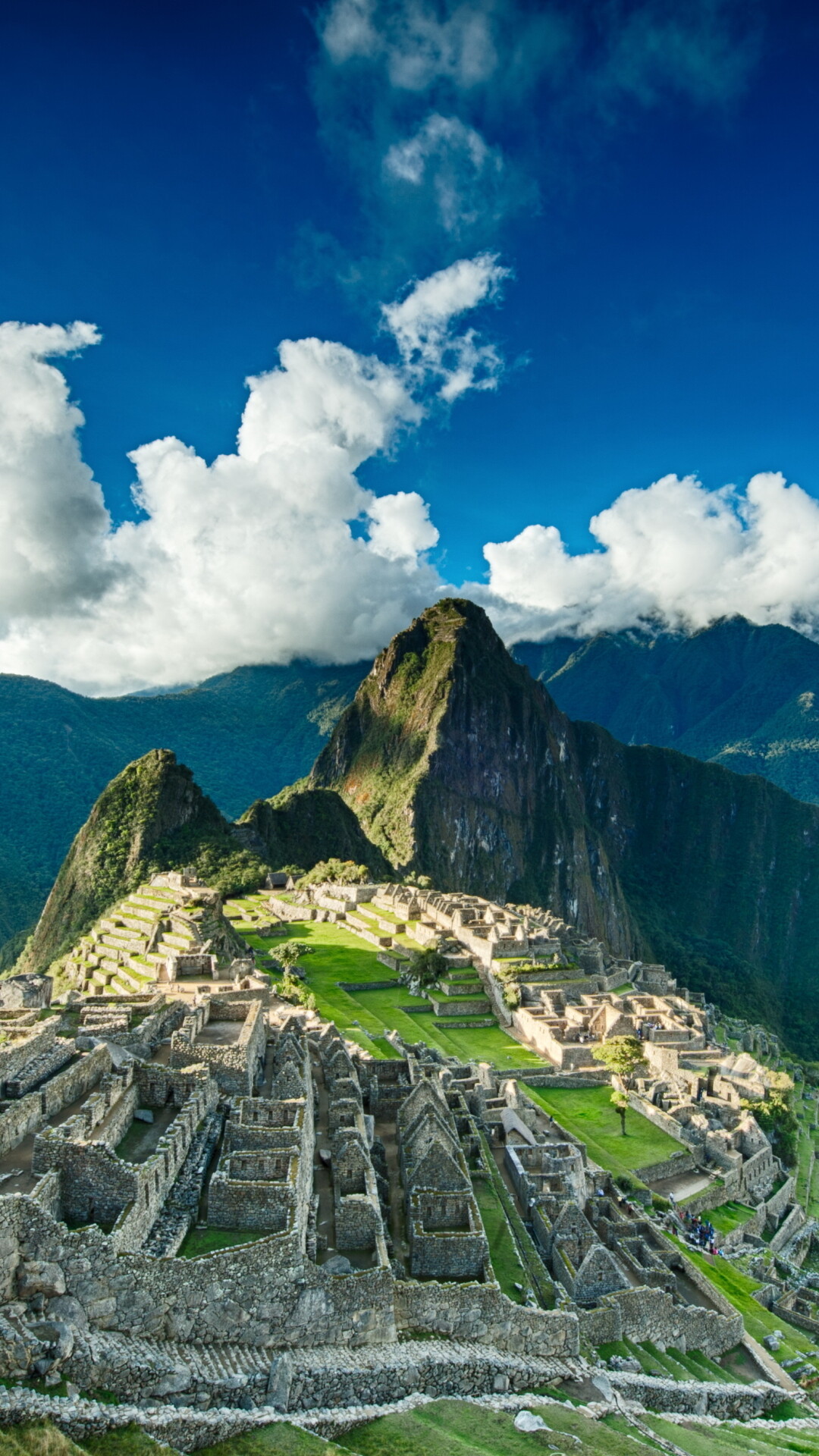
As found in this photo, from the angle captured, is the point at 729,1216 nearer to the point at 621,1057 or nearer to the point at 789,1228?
the point at 789,1228

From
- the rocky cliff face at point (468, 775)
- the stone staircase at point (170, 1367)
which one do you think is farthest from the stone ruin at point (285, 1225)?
the rocky cliff face at point (468, 775)

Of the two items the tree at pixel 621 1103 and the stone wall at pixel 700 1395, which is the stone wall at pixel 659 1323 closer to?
the stone wall at pixel 700 1395

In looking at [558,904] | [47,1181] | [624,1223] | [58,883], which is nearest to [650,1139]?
[624,1223]

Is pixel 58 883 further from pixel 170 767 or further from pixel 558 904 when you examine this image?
pixel 558 904

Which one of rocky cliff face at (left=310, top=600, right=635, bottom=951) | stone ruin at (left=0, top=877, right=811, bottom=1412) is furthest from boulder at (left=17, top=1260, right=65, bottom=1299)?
rocky cliff face at (left=310, top=600, right=635, bottom=951)

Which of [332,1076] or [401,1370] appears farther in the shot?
[332,1076]

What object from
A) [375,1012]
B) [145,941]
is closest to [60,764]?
[145,941]
